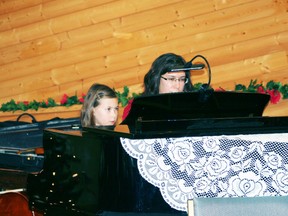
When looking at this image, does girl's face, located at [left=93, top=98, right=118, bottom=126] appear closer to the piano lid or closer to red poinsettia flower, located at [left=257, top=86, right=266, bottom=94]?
the piano lid

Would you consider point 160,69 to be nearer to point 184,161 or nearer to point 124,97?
point 124,97

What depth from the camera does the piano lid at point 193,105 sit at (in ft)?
7.88

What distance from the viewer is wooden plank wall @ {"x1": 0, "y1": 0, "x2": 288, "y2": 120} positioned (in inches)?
176

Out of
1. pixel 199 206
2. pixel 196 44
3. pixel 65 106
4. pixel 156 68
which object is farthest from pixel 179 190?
pixel 65 106

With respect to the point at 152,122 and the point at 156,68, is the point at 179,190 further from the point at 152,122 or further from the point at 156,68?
the point at 156,68

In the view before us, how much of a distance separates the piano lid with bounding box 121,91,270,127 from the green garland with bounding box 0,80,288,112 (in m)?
1.17

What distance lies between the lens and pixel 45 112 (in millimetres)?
5164

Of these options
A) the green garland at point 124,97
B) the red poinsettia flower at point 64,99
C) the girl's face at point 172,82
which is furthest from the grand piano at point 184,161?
the red poinsettia flower at point 64,99

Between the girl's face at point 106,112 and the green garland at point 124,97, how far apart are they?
0.62m

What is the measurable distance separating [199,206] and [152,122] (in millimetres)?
394

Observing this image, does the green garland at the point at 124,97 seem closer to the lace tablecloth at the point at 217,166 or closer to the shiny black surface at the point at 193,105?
the shiny black surface at the point at 193,105

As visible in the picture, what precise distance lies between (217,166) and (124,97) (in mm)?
2593

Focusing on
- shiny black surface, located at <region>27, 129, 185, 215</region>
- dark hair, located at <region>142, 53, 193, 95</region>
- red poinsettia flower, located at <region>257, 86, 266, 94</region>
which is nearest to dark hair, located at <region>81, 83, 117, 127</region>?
dark hair, located at <region>142, 53, 193, 95</region>

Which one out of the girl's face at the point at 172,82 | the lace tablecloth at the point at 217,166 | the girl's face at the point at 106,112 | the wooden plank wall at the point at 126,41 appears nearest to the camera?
the lace tablecloth at the point at 217,166
